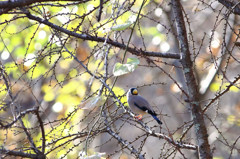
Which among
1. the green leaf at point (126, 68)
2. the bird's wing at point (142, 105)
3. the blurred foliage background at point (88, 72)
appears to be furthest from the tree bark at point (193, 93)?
the bird's wing at point (142, 105)

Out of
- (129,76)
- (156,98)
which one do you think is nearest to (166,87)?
(156,98)

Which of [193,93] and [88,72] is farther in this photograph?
[88,72]

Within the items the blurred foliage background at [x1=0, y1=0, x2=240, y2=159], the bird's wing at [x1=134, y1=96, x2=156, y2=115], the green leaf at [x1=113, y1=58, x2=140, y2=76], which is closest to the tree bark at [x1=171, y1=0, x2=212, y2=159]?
the blurred foliage background at [x1=0, y1=0, x2=240, y2=159]

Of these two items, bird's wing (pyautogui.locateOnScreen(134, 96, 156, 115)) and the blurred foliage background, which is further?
bird's wing (pyautogui.locateOnScreen(134, 96, 156, 115))

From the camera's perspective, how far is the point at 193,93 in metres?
2.60

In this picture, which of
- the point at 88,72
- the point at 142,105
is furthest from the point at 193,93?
the point at 142,105

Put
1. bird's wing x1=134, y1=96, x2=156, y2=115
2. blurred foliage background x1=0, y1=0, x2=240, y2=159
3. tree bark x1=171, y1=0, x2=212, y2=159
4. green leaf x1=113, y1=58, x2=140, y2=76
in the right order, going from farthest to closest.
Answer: bird's wing x1=134, y1=96, x2=156, y2=115 < tree bark x1=171, y1=0, x2=212, y2=159 < blurred foliage background x1=0, y1=0, x2=240, y2=159 < green leaf x1=113, y1=58, x2=140, y2=76

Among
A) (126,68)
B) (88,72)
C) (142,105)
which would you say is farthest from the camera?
(142,105)

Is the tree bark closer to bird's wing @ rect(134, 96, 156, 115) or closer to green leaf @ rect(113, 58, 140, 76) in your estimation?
green leaf @ rect(113, 58, 140, 76)

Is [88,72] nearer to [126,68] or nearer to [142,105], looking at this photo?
[126,68]

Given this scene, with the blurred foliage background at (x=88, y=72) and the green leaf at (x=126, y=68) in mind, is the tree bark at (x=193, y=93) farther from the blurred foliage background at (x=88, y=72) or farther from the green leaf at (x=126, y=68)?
the green leaf at (x=126, y=68)

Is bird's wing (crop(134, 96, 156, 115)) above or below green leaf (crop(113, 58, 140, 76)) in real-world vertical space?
above

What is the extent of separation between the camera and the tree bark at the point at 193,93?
2.51m

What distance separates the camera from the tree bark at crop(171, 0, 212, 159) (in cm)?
251
